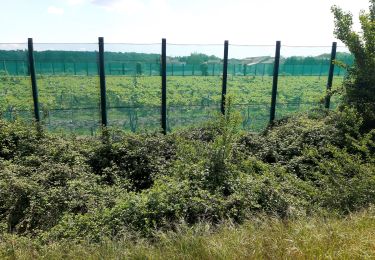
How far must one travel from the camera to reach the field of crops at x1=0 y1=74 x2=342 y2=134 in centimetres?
809

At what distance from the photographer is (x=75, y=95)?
9242 mm

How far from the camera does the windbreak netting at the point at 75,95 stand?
7844 mm

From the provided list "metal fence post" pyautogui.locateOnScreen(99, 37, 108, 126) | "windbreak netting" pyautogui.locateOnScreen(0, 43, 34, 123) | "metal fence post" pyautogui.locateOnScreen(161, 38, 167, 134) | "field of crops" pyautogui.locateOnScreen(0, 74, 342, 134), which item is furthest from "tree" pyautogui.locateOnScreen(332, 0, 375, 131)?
"windbreak netting" pyautogui.locateOnScreen(0, 43, 34, 123)

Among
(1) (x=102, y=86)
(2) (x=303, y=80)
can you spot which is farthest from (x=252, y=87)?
(1) (x=102, y=86)

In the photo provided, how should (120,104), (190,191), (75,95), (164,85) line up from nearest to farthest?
(190,191)
(164,85)
(120,104)
(75,95)

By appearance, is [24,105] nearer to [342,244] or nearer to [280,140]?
[280,140]

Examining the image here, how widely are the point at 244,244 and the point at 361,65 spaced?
631 centimetres

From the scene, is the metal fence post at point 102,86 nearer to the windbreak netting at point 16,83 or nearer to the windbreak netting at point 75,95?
the windbreak netting at point 75,95

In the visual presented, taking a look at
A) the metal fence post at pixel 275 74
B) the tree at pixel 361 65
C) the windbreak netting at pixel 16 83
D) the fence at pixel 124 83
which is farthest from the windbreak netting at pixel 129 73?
the tree at pixel 361 65

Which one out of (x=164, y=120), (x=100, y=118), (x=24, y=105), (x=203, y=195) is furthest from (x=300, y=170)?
(x=24, y=105)

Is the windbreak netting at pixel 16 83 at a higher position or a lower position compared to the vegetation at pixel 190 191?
higher

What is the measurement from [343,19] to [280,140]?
3190mm

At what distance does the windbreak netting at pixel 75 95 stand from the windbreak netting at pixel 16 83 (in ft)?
0.93

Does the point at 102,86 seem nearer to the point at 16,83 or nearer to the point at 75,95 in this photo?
the point at 75,95
